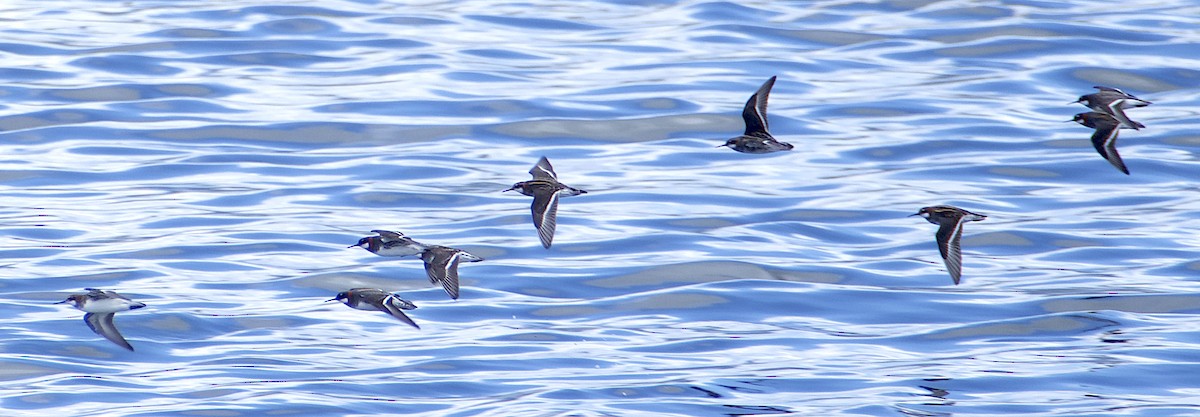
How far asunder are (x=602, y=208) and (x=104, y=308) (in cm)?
543

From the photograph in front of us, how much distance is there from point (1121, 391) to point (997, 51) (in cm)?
1218

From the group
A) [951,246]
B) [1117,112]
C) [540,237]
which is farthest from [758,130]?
[1117,112]

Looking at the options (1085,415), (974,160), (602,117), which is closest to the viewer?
(1085,415)

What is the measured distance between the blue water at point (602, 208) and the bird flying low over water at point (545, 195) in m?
0.70

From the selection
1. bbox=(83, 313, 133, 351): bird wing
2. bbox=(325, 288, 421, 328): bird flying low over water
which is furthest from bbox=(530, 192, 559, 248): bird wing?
bbox=(83, 313, 133, 351): bird wing

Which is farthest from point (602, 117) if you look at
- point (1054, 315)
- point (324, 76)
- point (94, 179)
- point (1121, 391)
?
point (1121, 391)

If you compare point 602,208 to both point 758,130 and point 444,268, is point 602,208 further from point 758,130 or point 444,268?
point 444,268

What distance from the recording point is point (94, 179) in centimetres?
1584

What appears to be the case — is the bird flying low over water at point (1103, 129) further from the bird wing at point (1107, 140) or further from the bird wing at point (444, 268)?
→ the bird wing at point (444, 268)

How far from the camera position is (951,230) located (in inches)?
466

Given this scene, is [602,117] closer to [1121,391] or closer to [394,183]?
[394,183]

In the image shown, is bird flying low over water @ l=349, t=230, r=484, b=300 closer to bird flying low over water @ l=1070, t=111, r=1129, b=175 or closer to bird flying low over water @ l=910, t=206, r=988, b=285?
bird flying low over water @ l=910, t=206, r=988, b=285

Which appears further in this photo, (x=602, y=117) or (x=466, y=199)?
(x=602, y=117)

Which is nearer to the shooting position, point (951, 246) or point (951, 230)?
point (951, 246)
